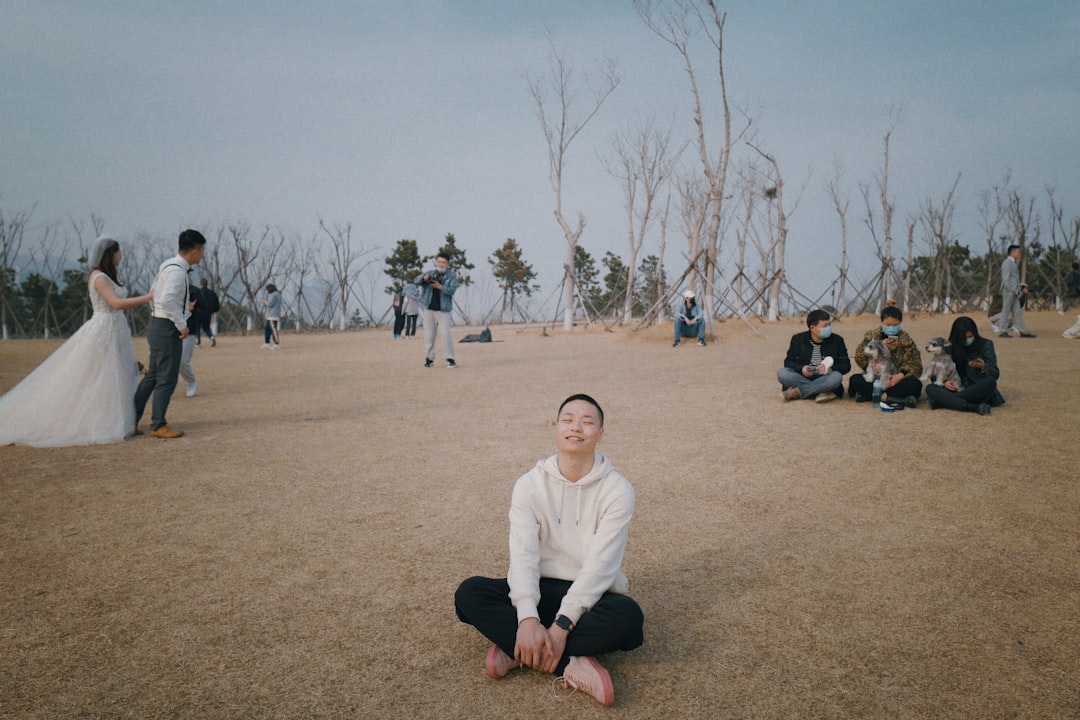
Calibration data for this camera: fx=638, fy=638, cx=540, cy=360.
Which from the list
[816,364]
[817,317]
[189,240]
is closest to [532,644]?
[189,240]

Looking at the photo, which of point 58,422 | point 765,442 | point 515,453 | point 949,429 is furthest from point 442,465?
point 949,429

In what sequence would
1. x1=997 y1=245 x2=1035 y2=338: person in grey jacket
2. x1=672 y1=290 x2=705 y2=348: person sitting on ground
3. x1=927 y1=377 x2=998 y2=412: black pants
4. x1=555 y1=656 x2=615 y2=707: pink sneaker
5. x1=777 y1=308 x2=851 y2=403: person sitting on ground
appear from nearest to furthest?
x1=555 y1=656 x2=615 y2=707: pink sneaker
x1=927 y1=377 x2=998 y2=412: black pants
x1=777 y1=308 x2=851 y2=403: person sitting on ground
x1=997 y1=245 x2=1035 y2=338: person in grey jacket
x1=672 y1=290 x2=705 y2=348: person sitting on ground

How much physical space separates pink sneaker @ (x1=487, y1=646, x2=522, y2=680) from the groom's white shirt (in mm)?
4876

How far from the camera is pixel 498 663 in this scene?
7.06ft

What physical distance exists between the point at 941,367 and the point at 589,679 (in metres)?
5.85

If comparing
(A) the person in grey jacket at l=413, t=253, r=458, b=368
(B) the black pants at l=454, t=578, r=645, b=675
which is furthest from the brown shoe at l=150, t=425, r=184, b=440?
(A) the person in grey jacket at l=413, t=253, r=458, b=368

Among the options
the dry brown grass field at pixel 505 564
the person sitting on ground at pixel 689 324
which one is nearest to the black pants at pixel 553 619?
the dry brown grass field at pixel 505 564

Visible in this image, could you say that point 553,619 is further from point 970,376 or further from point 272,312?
point 272,312

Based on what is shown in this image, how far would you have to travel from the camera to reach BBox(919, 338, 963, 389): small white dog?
630 cm

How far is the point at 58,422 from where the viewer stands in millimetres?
5578

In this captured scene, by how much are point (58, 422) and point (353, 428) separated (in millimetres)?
2482

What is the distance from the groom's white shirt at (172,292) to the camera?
223 inches

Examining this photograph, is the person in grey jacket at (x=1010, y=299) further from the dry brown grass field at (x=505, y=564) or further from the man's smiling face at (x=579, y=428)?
the man's smiling face at (x=579, y=428)

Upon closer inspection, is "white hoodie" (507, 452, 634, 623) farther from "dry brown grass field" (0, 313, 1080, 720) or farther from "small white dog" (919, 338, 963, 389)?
"small white dog" (919, 338, 963, 389)
